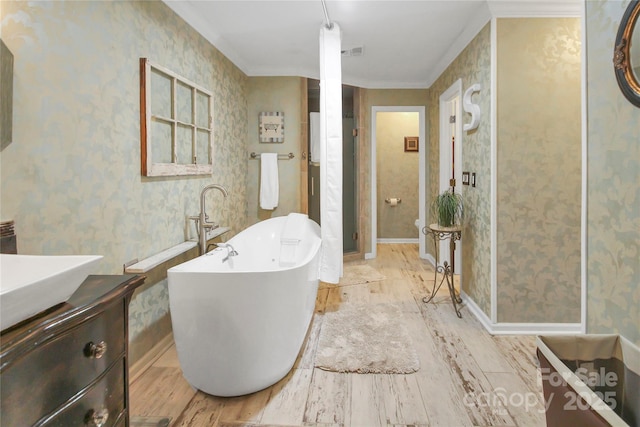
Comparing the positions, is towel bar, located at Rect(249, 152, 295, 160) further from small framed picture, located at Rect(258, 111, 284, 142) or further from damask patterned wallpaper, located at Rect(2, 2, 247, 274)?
damask patterned wallpaper, located at Rect(2, 2, 247, 274)

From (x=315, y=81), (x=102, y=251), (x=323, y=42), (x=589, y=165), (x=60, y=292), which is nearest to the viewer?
(x=60, y=292)

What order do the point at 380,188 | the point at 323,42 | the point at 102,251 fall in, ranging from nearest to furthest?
the point at 102,251, the point at 323,42, the point at 380,188

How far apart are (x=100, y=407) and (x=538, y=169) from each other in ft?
9.29

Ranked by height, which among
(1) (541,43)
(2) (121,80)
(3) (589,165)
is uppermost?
A: (1) (541,43)

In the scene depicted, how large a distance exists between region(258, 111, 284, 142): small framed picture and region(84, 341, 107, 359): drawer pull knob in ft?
11.9

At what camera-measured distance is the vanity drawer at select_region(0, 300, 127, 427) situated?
685 millimetres

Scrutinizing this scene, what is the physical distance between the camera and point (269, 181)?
4.23 m

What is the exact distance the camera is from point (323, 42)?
2916 mm

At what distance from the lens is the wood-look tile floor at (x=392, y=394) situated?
1733mm

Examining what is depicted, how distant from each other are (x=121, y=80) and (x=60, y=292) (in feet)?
5.12

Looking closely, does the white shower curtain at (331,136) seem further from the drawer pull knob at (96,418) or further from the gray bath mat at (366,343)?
the drawer pull knob at (96,418)

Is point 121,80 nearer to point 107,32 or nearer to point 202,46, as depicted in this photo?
point 107,32

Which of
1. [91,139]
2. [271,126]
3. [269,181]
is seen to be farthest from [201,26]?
[269,181]

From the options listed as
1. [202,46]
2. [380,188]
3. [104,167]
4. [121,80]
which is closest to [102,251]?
[104,167]
